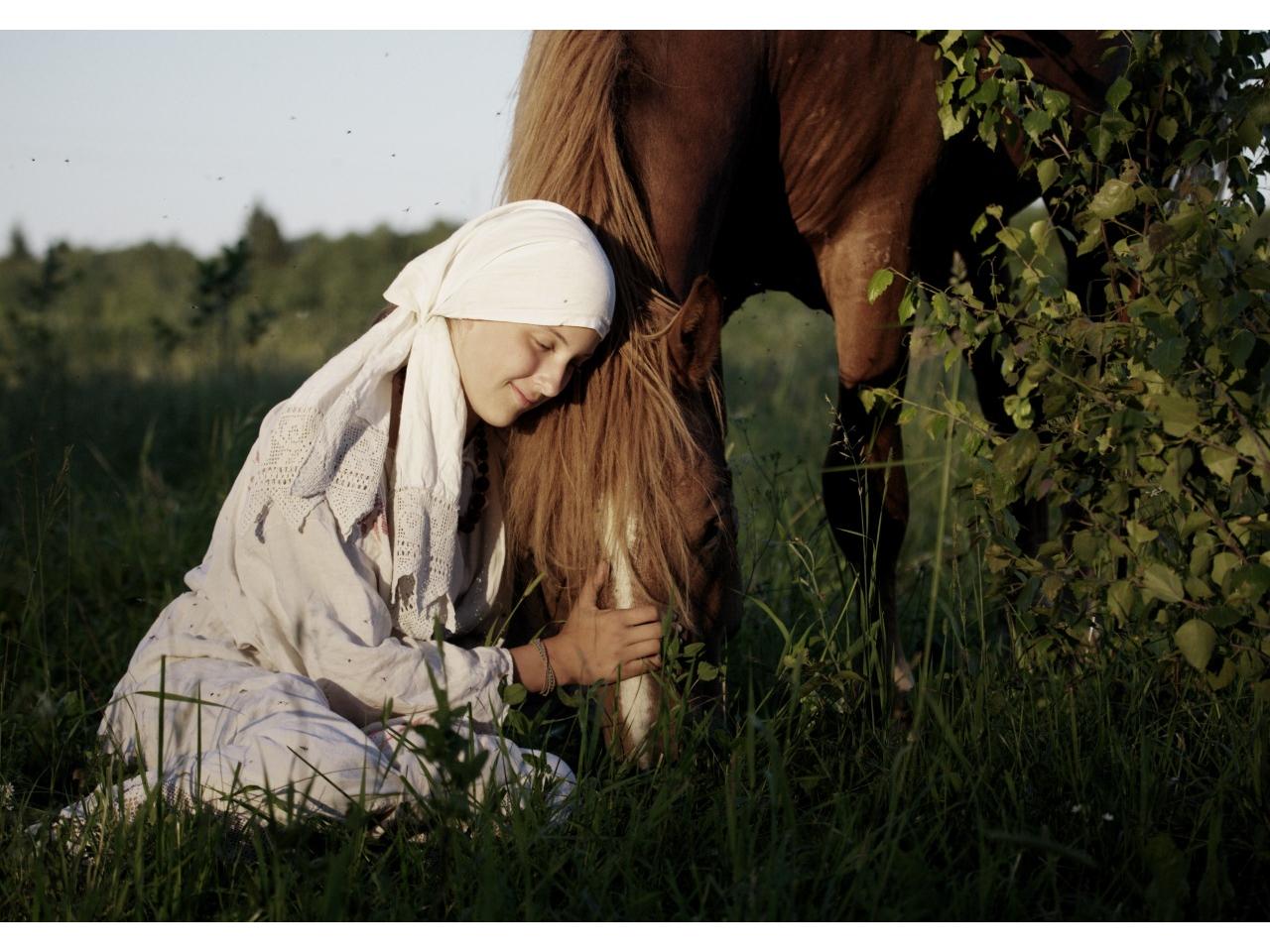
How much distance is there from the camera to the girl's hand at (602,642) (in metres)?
2.16

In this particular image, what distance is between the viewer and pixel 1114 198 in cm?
242

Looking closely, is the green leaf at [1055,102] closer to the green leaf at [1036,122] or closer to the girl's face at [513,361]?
the green leaf at [1036,122]

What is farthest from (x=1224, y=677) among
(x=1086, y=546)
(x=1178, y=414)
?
(x=1178, y=414)

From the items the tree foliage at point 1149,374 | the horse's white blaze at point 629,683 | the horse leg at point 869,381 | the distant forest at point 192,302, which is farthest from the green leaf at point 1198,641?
the distant forest at point 192,302

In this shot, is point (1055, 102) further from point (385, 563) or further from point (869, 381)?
point (385, 563)

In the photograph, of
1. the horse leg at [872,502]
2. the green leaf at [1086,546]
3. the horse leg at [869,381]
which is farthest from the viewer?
the horse leg at [872,502]

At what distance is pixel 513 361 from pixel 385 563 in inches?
19.6

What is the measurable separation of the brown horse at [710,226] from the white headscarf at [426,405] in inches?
6.3

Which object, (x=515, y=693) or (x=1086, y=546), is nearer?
(x=515, y=693)

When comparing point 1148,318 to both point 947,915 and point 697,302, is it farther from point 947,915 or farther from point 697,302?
point 947,915

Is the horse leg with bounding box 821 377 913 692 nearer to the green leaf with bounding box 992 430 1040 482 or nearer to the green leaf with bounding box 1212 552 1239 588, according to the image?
the green leaf with bounding box 992 430 1040 482

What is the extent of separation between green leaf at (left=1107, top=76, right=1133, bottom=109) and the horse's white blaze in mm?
1359

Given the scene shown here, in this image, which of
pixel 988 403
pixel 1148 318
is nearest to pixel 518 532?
pixel 1148 318

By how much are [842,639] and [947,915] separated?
131 cm
